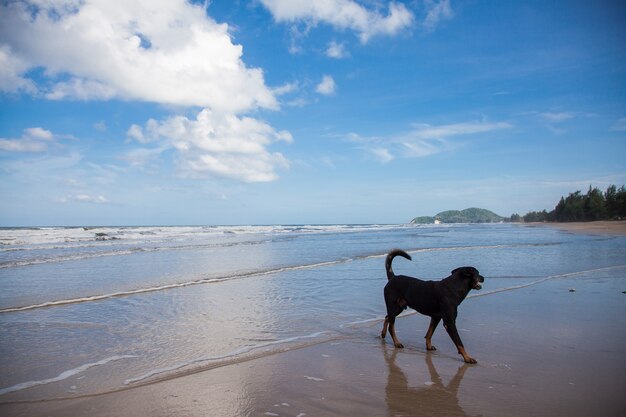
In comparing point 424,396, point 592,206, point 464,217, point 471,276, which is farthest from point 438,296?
point 464,217

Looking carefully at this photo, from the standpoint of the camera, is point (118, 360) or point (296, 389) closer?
point (296, 389)

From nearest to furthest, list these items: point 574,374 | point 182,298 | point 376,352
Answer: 1. point 574,374
2. point 376,352
3. point 182,298

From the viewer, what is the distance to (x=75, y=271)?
1366cm

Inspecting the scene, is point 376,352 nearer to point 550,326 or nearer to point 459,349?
point 459,349

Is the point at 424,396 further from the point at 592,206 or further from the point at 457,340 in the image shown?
the point at 592,206

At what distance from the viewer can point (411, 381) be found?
14.4 feet

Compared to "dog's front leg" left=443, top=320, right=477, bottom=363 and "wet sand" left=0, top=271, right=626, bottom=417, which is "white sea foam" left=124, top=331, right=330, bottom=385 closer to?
"wet sand" left=0, top=271, right=626, bottom=417

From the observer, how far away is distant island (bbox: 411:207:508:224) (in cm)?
15388

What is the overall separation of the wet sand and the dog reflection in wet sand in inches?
0.4

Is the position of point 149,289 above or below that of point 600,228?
below

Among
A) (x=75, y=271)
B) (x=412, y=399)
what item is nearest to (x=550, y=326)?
(x=412, y=399)

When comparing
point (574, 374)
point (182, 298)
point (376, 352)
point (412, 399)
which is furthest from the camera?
point (182, 298)

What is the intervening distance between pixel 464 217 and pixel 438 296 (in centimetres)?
16413

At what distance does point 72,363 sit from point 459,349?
529cm
